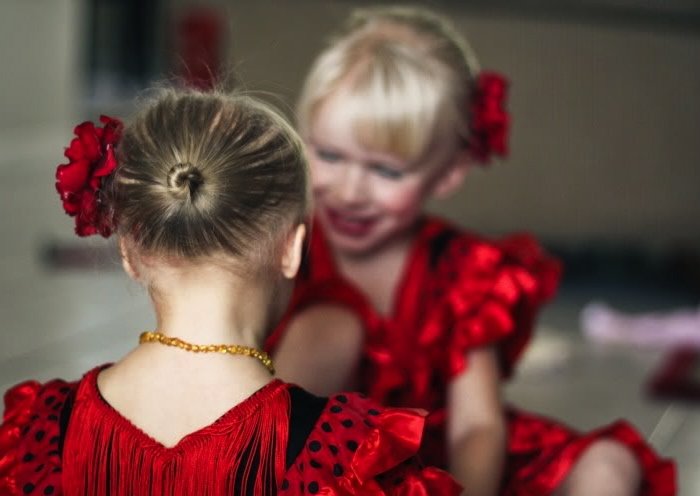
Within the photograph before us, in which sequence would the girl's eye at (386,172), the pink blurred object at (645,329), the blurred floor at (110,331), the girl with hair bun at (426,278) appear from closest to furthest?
the girl with hair bun at (426,278) < the girl's eye at (386,172) < the blurred floor at (110,331) < the pink blurred object at (645,329)

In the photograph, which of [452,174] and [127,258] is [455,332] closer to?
[452,174]

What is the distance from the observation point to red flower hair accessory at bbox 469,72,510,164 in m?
1.75

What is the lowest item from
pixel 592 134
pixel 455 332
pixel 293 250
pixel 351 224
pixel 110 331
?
pixel 110 331

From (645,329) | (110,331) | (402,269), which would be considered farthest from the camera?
(645,329)

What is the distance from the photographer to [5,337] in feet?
A: 9.04

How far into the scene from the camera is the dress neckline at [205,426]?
105 centimetres

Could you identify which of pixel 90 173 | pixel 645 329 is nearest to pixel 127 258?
pixel 90 173

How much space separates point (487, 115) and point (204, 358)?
0.81m

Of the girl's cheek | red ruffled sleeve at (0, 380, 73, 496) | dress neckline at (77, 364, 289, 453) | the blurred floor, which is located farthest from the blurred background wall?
dress neckline at (77, 364, 289, 453)

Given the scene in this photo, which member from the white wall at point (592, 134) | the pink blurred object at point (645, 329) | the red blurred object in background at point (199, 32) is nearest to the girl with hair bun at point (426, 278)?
the pink blurred object at point (645, 329)

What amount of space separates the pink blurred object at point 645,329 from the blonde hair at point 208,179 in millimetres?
2148

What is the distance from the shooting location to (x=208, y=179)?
1.06 meters

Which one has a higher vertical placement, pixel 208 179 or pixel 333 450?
pixel 208 179

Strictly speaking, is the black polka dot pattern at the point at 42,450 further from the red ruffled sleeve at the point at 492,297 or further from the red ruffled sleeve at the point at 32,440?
the red ruffled sleeve at the point at 492,297
